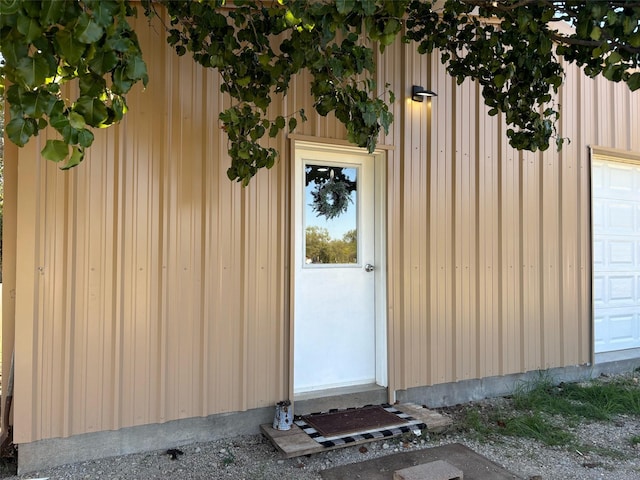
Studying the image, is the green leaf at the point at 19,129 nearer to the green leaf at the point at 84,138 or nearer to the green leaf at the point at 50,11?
the green leaf at the point at 84,138

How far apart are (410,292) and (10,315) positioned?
290cm

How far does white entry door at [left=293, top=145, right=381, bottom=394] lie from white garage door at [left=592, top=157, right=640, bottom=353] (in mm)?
2808

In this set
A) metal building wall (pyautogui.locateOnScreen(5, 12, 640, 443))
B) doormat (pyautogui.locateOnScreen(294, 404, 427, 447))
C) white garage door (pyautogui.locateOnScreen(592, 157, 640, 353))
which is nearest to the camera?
metal building wall (pyautogui.locateOnScreen(5, 12, 640, 443))

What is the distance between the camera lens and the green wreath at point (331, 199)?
380cm

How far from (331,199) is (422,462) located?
202cm

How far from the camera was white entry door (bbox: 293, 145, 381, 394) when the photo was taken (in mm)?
3691

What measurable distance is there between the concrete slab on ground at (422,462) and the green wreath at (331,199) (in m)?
1.83

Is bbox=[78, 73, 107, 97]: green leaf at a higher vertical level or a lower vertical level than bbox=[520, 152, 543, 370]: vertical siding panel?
higher

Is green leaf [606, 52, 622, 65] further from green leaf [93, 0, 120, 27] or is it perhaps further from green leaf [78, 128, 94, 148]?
green leaf [78, 128, 94, 148]

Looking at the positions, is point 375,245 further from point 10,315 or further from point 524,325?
point 10,315

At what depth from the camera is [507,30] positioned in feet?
10.0

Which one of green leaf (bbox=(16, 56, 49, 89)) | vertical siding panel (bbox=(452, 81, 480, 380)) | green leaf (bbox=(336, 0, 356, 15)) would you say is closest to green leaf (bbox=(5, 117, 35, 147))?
green leaf (bbox=(16, 56, 49, 89))

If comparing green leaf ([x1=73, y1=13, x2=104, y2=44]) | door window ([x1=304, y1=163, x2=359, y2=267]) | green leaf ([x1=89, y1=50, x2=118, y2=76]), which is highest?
green leaf ([x1=73, y1=13, x2=104, y2=44])

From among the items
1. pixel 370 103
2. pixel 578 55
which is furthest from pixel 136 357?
pixel 578 55
